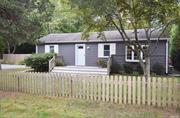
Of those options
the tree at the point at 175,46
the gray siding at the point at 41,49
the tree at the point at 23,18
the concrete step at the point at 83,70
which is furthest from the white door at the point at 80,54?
the tree at the point at 23,18

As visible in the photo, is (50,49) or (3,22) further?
(50,49)

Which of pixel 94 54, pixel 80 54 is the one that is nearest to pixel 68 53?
pixel 80 54

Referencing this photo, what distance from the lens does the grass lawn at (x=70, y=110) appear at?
793 cm

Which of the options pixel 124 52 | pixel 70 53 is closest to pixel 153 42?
pixel 124 52

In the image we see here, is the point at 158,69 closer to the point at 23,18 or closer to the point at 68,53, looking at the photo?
the point at 68,53

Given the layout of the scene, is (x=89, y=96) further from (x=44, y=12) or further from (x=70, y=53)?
(x=70, y=53)

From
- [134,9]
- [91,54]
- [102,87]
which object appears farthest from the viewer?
[91,54]

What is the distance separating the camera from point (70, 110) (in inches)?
340

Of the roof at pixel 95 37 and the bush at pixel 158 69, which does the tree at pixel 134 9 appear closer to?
the bush at pixel 158 69

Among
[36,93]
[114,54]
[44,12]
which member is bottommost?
[36,93]

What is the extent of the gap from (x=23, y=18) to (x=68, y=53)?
51.3 ft

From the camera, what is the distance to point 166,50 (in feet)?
76.0

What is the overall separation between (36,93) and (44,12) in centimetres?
408

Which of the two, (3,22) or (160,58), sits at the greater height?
(3,22)
